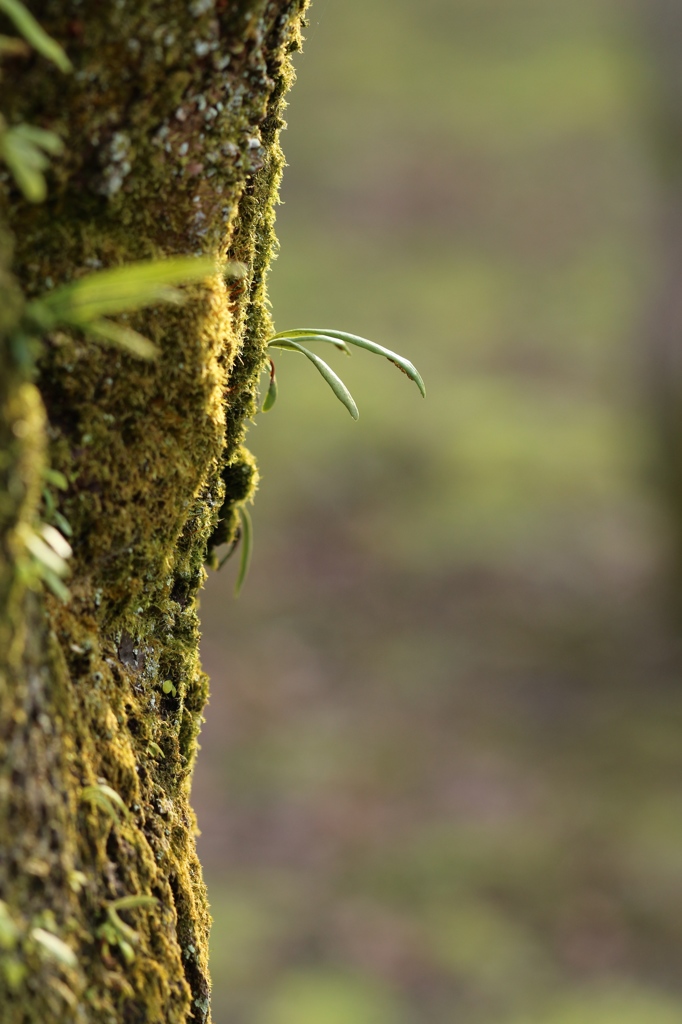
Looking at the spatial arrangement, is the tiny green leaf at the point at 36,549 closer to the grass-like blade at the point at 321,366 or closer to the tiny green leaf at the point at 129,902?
the tiny green leaf at the point at 129,902

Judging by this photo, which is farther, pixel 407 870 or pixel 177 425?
pixel 407 870

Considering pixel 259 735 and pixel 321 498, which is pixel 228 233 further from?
pixel 321 498

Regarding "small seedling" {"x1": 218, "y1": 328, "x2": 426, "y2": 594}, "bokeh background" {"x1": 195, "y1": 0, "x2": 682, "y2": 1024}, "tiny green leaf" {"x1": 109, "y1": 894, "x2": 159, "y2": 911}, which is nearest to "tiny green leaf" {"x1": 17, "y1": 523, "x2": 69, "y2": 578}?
"tiny green leaf" {"x1": 109, "y1": 894, "x2": 159, "y2": 911}

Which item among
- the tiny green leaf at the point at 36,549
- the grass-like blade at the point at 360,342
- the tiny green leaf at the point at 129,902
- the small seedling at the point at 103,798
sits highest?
the grass-like blade at the point at 360,342

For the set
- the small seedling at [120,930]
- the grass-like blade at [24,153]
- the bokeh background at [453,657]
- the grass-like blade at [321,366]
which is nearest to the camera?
the grass-like blade at [24,153]

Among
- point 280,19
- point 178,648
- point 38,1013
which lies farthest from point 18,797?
point 280,19

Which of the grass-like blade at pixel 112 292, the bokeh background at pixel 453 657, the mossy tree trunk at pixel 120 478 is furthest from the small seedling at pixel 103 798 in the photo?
the bokeh background at pixel 453 657
